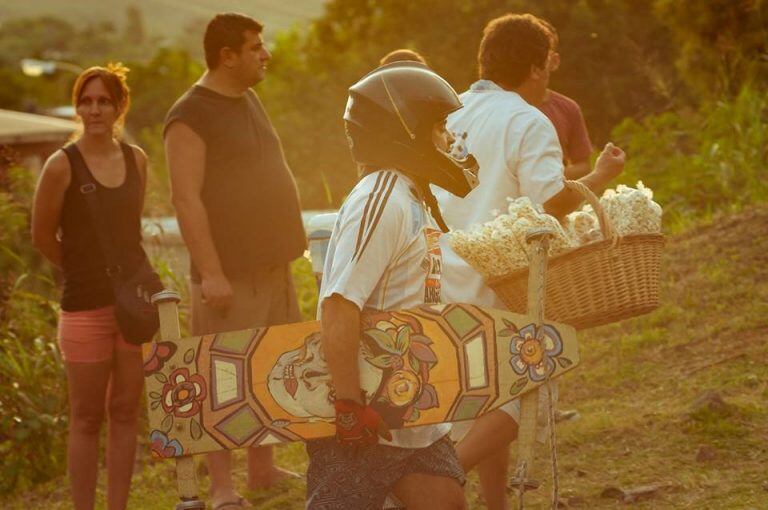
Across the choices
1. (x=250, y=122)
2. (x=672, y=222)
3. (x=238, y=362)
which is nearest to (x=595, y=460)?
(x=250, y=122)

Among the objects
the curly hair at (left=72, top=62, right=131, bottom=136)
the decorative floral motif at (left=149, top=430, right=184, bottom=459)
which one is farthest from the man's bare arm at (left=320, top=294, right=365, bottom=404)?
the curly hair at (left=72, top=62, right=131, bottom=136)

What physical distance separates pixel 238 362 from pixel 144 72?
159ft

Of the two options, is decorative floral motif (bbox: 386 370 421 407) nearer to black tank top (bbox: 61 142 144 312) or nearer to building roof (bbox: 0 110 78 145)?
black tank top (bbox: 61 142 144 312)

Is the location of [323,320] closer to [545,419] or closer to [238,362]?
[238,362]

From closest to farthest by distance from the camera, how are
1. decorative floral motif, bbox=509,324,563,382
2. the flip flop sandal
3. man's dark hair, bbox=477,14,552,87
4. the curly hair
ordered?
decorative floral motif, bbox=509,324,563,382 < man's dark hair, bbox=477,14,552,87 < the curly hair < the flip flop sandal

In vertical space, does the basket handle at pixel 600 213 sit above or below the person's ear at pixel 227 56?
below

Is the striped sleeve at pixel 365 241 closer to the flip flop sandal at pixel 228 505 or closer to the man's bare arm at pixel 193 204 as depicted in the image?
the man's bare arm at pixel 193 204

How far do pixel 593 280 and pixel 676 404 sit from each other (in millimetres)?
2855

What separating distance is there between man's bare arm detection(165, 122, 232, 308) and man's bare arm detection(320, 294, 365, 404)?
2.33 m

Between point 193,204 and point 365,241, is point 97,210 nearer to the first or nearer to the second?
point 193,204

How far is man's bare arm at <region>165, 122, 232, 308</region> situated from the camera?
571 cm

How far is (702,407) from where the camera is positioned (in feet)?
20.9

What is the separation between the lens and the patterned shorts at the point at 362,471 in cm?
352

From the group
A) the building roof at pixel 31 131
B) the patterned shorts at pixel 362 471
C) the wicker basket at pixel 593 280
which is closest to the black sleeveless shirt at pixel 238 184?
the wicker basket at pixel 593 280
